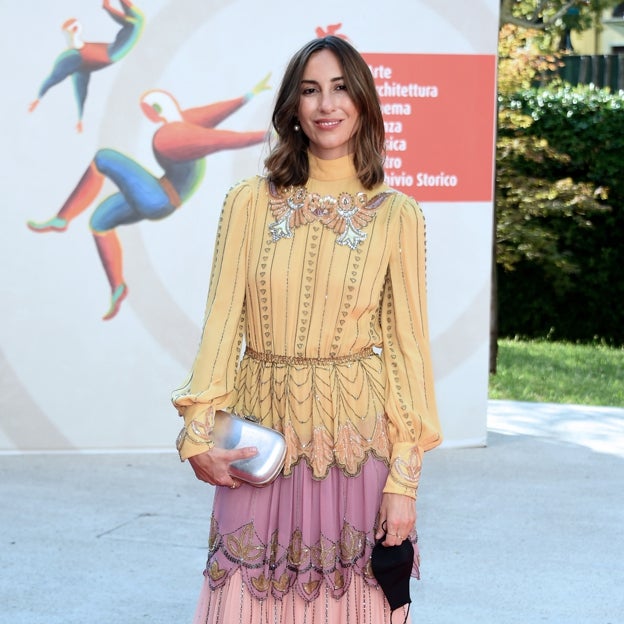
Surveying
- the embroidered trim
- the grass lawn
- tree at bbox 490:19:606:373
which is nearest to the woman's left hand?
the embroidered trim

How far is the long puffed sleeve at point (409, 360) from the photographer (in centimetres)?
288

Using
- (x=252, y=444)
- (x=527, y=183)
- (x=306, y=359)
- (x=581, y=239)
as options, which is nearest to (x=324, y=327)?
(x=306, y=359)

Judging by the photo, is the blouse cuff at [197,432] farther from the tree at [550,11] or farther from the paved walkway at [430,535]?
the tree at [550,11]

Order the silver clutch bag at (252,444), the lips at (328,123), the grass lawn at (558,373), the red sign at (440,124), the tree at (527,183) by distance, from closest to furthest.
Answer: the silver clutch bag at (252,444) → the lips at (328,123) → the red sign at (440,124) → the grass lawn at (558,373) → the tree at (527,183)

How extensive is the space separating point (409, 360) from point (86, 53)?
4763mm

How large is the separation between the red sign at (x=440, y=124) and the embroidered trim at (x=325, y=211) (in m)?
4.40

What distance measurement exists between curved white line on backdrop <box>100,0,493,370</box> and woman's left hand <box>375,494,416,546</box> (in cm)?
462

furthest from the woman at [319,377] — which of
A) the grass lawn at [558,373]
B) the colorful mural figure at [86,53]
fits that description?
the grass lawn at [558,373]

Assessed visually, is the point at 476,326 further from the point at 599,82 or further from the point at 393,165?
the point at 599,82

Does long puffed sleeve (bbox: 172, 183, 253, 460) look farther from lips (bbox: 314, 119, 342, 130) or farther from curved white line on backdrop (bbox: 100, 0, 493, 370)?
curved white line on backdrop (bbox: 100, 0, 493, 370)

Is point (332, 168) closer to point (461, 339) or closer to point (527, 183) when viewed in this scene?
point (461, 339)

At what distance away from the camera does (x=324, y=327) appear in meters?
2.89

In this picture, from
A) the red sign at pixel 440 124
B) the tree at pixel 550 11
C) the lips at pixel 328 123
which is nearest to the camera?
the lips at pixel 328 123

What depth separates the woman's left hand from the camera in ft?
9.23
